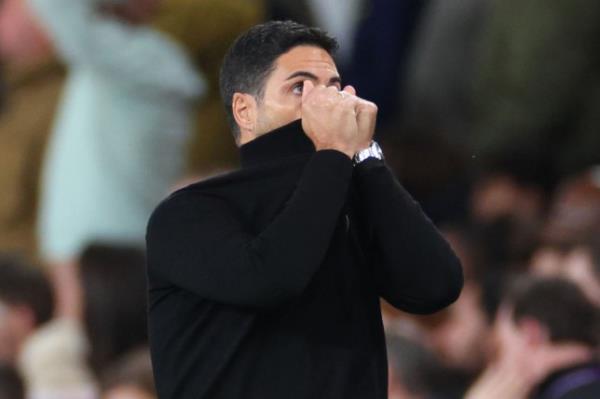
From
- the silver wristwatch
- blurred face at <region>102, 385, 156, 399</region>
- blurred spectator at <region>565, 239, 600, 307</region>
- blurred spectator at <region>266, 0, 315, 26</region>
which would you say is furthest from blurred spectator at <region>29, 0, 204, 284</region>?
the silver wristwatch

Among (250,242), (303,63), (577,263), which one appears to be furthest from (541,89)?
(250,242)

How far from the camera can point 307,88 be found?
3773 mm

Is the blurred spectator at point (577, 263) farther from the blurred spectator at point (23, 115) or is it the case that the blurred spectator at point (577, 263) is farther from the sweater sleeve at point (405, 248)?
the blurred spectator at point (23, 115)

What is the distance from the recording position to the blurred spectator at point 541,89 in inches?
320

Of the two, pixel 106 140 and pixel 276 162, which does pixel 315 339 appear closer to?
pixel 276 162

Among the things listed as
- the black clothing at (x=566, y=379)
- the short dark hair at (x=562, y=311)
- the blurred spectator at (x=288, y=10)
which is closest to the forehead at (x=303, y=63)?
the black clothing at (x=566, y=379)

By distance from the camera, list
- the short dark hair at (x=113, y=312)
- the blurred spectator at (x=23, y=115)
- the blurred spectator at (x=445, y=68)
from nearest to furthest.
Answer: the short dark hair at (x=113, y=312) → the blurred spectator at (x=23, y=115) → the blurred spectator at (x=445, y=68)

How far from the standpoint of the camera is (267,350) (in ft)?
12.2

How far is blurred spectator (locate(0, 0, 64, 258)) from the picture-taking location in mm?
8289

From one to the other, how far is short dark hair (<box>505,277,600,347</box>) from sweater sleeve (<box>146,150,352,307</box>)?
2215 millimetres

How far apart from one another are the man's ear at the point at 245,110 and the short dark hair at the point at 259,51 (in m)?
0.01

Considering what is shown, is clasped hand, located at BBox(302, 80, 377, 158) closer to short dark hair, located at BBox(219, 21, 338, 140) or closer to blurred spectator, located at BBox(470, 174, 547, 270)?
short dark hair, located at BBox(219, 21, 338, 140)

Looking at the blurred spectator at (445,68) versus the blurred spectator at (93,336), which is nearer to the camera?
the blurred spectator at (93,336)

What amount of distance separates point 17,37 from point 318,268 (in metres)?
5.00
